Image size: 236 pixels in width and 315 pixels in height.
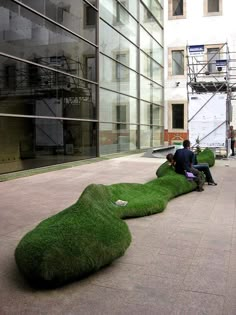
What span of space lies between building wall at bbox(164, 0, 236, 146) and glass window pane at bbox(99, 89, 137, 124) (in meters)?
8.97

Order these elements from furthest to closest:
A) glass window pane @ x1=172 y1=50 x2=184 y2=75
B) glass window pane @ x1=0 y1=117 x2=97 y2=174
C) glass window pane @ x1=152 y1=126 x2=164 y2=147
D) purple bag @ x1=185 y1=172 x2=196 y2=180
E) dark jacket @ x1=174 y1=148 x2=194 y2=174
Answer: glass window pane @ x1=172 y1=50 x2=184 y2=75
glass window pane @ x1=152 y1=126 x2=164 y2=147
glass window pane @ x1=0 y1=117 x2=97 y2=174
dark jacket @ x1=174 y1=148 x2=194 y2=174
purple bag @ x1=185 y1=172 x2=196 y2=180

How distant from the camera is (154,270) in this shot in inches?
175

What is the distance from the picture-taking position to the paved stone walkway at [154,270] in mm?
3568

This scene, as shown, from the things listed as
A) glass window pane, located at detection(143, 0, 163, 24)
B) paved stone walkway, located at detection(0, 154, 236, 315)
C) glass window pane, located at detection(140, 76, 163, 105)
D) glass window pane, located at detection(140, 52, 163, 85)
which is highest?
glass window pane, located at detection(143, 0, 163, 24)

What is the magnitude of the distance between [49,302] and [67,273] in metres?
0.36

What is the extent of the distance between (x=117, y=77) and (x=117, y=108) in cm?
169

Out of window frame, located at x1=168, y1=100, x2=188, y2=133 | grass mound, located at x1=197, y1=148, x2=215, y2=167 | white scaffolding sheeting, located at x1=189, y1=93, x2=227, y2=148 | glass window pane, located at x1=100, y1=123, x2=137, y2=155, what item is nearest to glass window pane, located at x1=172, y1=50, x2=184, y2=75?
window frame, located at x1=168, y1=100, x2=188, y2=133

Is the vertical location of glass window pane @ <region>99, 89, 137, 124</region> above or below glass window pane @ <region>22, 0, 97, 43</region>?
below

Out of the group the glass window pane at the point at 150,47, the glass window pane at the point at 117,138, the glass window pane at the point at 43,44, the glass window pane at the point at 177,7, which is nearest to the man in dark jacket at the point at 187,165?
the glass window pane at the point at 43,44

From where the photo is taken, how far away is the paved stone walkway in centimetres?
357

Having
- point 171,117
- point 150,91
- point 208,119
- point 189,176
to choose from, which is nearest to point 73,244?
point 189,176

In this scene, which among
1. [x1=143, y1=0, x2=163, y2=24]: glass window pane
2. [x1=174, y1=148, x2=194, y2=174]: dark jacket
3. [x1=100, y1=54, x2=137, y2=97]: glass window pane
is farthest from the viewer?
[x1=143, y1=0, x2=163, y2=24]: glass window pane

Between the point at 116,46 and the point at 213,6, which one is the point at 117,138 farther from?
the point at 213,6

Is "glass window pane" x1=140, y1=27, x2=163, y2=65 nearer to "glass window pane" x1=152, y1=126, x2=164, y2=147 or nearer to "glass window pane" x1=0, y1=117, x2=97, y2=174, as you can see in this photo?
"glass window pane" x1=152, y1=126, x2=164, y2=147
